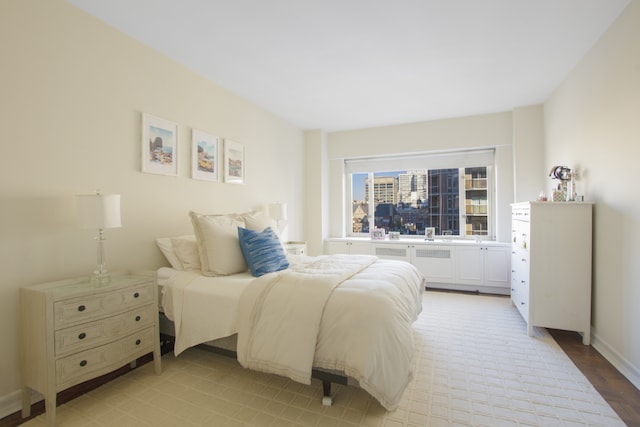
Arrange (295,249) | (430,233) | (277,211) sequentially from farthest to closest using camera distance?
(430,233)
(277,211)
(295,249)

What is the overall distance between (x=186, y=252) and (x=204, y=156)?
113cm

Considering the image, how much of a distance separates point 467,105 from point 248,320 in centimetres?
398

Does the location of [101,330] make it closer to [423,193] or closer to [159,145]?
[159,145]

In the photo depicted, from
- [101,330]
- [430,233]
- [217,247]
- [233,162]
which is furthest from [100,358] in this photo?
[430,233]

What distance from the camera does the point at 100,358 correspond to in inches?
71.7

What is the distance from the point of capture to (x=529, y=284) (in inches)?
112

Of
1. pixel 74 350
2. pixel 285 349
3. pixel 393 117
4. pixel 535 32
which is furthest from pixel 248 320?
pixel 393 117

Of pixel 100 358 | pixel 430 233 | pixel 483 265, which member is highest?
pixel 430 233

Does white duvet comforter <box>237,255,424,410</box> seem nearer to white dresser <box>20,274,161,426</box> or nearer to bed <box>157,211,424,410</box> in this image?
bed <box>157,211,424,410</box>

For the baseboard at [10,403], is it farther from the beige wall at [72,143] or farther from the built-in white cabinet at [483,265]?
the built-in white cabinet at [483,265]

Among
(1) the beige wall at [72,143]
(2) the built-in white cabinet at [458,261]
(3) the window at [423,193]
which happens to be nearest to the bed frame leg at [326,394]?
(1) the beige wall at [72,143]

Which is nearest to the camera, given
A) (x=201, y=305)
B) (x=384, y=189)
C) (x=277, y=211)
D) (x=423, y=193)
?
(x=201, y=305)

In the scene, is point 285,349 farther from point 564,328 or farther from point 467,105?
point 467,105

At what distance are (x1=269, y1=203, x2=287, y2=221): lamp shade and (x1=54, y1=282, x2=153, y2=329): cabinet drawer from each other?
82.3 inches
